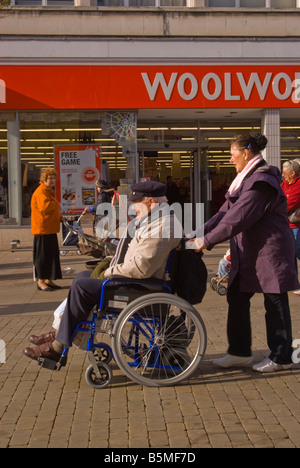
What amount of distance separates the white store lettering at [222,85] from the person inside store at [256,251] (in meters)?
9.39

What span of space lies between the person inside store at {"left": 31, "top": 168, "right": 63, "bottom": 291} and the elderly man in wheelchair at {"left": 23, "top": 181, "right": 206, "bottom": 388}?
14.3 feet

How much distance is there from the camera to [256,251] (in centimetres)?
492

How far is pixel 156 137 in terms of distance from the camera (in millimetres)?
15672

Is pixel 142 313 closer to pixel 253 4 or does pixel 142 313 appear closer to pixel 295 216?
pixel 295 216

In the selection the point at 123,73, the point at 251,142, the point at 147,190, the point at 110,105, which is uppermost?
the point at 123,73

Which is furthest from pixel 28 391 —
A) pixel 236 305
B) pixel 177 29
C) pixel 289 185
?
pixel 177 29

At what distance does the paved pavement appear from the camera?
3.68m

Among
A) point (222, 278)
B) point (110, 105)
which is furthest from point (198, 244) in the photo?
point (110, 105)

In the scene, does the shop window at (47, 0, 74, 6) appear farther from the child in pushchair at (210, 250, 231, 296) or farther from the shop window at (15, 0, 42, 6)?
the child in pushchair at (210, 250, 231, 296)

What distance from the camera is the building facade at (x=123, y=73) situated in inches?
543

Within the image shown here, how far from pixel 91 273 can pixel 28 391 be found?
1.08 m

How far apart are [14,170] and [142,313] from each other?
10.3 m
